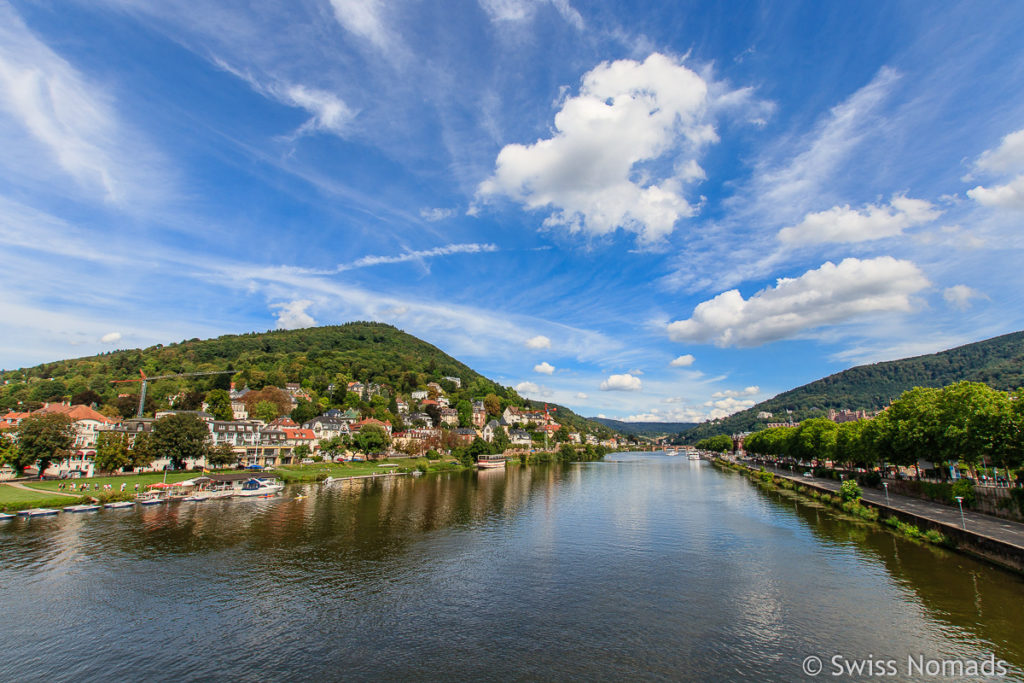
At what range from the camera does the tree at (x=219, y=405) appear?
332 ft

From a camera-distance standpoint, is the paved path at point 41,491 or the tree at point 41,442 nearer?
the paved path at point 41,491

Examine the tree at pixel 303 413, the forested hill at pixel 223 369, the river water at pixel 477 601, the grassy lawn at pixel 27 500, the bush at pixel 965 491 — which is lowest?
the river water at pixel 477 601

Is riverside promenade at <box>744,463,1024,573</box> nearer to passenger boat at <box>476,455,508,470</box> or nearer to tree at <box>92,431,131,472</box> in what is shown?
passenger boat at <box>476,455,508,470</box>

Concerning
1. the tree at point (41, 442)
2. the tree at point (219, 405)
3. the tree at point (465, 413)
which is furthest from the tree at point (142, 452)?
the tree at point (465, 413)

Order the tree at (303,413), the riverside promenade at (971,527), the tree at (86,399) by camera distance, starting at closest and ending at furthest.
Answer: the riverside promenade at (971,527) → the tree at (86,399) → the tree at (303,413)

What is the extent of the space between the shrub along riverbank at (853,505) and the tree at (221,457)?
75.4m

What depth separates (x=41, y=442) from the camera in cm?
4750

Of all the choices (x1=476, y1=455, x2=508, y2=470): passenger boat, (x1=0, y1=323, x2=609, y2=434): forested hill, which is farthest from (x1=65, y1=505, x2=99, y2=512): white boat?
(x1=0, y1=323, x2=609, y2=434): forested hill

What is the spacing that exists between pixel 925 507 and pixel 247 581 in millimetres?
47337

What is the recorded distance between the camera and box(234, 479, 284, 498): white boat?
168ft

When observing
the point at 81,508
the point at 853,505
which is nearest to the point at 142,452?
the point at 81,508

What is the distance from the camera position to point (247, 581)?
2289cm

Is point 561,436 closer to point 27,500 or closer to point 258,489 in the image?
point 258,489

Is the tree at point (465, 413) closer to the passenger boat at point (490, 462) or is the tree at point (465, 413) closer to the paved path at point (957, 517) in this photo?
the passenger boat at point (490, 462)
